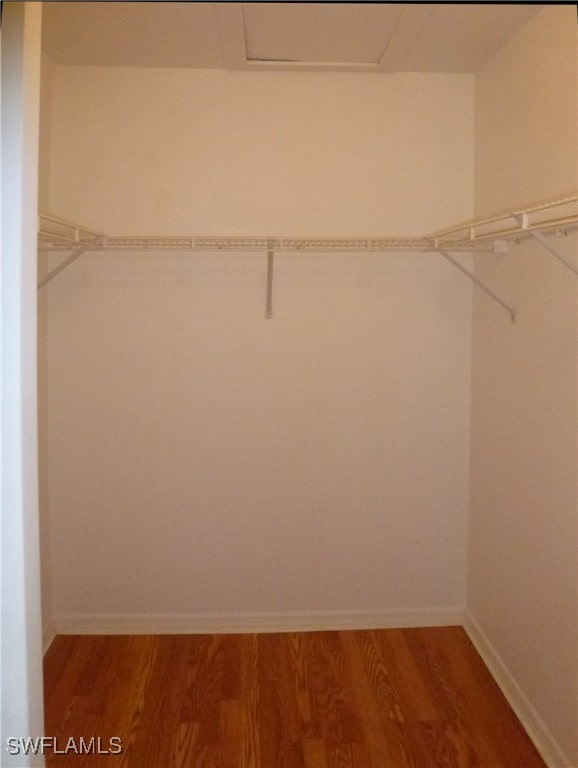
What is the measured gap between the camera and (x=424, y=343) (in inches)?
119

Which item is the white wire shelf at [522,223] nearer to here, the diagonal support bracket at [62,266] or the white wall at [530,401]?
the white wall at [530,401]

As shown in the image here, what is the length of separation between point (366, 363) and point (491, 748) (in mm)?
1579

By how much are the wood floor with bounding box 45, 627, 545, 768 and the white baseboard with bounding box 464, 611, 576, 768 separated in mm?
32

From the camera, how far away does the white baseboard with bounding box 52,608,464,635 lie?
3029 mm

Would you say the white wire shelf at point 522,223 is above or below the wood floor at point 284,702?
above

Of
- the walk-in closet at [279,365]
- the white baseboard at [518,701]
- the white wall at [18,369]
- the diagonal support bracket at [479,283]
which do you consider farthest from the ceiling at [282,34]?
the white baseboard at [518,701]

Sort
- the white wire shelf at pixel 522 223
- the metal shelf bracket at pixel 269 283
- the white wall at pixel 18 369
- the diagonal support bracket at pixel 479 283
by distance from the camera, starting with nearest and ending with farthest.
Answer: the white wall at pixel 18 369 → the white wire shelf at pixel 522 223 → the diagonal support bracket at pixel 479 283 → the metal shelf bracket at pixel 269 283

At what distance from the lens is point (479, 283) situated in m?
2.68

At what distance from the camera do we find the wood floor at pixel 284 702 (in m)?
2.24

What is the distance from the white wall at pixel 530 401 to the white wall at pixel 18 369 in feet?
5.43

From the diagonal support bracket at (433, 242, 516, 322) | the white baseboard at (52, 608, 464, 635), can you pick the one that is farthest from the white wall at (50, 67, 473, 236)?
the white baseboard at (52, 608, 464, 635)

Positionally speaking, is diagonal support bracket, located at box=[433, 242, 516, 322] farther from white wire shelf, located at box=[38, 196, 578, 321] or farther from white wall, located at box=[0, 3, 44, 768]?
white wall, located at box=[0, 3, 44, 768]

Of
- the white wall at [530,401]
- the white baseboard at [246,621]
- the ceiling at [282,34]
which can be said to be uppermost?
the ceiling at [282,34]

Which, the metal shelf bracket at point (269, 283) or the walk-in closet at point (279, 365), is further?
the metal shelf bracket at point (269, 283)
